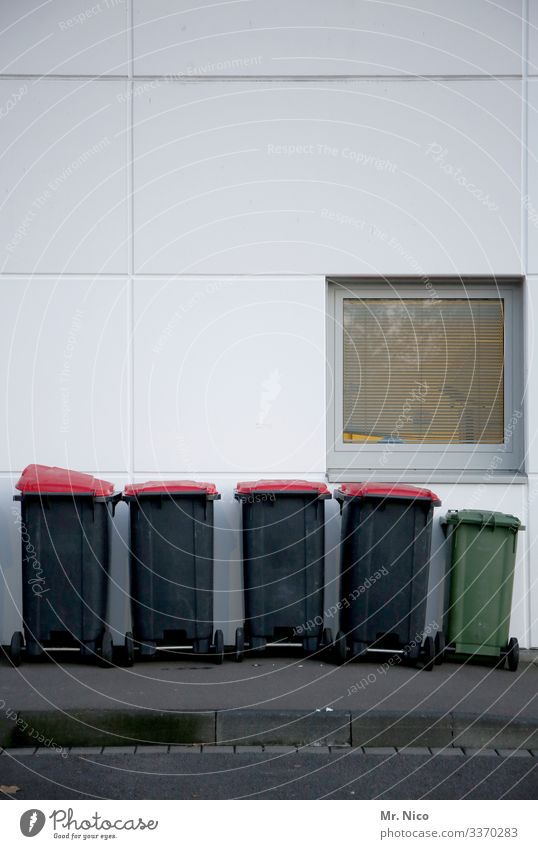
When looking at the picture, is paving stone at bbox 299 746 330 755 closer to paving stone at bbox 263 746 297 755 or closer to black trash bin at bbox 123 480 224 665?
paving stone at bbox 263 746 297 755

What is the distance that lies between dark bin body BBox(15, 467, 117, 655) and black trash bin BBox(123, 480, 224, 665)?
263 millimetres

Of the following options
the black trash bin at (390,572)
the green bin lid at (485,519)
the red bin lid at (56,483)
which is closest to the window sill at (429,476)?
the green bin lid at (485,519)

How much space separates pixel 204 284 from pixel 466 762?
3.67m

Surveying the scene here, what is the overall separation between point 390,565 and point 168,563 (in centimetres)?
141

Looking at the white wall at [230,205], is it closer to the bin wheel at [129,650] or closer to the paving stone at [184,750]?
the bin wheel at [129,650]

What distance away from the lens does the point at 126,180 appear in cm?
700

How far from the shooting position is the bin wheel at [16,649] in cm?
625

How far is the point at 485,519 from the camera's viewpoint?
6488 mm

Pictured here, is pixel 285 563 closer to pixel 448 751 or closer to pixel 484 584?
pixel 484 584

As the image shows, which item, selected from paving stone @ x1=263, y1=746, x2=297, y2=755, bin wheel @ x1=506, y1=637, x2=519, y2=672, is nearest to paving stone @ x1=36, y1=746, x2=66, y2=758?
paving stone @ x1=263, y1=746, x2=297, y2=755

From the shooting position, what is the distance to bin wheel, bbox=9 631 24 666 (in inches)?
246

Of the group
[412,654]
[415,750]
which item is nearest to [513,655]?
[412,654]

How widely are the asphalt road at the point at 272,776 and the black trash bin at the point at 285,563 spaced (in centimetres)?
156

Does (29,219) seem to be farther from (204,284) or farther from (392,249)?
(392,249)
